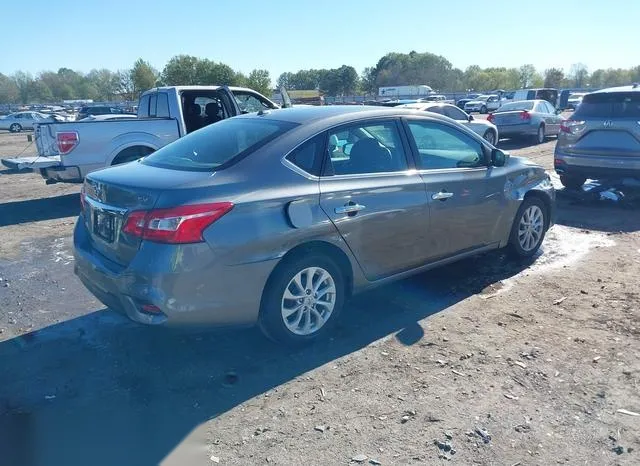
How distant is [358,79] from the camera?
349 feet

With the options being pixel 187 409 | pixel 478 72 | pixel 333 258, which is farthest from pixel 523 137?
pixel 478 72

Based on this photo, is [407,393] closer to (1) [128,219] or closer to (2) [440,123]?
(1) [128,219]

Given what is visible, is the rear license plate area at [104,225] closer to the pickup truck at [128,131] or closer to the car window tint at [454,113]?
the pickup truck at [128,131]

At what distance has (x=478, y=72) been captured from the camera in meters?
127

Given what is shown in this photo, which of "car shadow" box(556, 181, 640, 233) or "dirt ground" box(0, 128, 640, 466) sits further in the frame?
"car shadow" box(556, 181, 640, 233)

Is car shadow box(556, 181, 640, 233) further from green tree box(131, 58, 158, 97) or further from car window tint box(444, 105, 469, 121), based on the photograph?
green tree box(131, 58, 158, 97)

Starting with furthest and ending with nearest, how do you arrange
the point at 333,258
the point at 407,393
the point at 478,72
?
the point at 478,72 < the point at 333,258 < the point at 407,393

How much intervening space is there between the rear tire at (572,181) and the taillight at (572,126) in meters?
0.88

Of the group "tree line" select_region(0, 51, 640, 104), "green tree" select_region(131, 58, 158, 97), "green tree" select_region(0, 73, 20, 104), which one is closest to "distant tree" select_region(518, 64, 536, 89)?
"tree line" select_region(0, 51, 640, 104)

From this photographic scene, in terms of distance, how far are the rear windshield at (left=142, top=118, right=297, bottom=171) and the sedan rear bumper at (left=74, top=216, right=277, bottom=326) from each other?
766 mm

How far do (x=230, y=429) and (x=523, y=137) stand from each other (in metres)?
18.3

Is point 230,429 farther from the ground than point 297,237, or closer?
closer

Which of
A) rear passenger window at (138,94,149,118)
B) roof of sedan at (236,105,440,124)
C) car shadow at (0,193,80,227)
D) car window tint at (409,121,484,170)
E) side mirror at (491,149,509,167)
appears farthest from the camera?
rear passenger window at (138,94,149,118)

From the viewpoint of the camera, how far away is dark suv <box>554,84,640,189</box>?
28.1 ft
